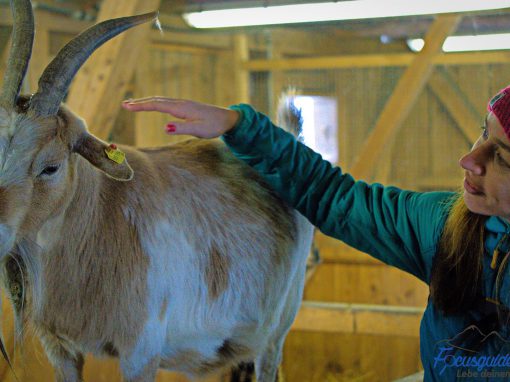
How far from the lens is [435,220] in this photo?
1.72m

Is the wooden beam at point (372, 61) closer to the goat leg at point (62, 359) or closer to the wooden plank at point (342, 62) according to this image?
the wooden plank at point (342, 62)

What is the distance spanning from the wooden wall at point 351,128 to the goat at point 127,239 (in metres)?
2.78

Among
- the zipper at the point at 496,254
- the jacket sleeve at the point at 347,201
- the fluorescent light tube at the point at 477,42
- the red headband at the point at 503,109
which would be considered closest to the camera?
the red headband at the point at 503,109

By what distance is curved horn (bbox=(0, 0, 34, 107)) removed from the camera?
1666mm

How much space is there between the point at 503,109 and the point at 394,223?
52 centimetres

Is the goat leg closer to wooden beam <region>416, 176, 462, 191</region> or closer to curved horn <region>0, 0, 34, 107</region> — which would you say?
curved horn <region>0, 0, 34, 107</region>

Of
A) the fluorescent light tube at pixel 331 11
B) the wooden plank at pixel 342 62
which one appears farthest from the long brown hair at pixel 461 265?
the wooden plank at pixel 342 62

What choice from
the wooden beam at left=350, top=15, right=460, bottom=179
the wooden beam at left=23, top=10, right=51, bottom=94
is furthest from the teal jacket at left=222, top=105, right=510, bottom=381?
the wooden beam at left=350, top=15, right=460, bottom=179

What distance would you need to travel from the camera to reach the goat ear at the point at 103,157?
5.76ft

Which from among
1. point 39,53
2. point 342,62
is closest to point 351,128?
point 342,62


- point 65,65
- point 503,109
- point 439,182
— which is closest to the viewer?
point 503,109

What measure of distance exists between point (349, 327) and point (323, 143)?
255cm

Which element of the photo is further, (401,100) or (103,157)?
(401,100)

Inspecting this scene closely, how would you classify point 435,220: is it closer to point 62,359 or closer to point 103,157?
point 103,157
